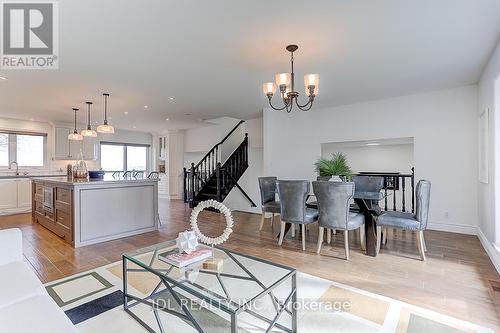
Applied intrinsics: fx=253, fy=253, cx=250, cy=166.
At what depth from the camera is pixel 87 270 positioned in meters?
2.81

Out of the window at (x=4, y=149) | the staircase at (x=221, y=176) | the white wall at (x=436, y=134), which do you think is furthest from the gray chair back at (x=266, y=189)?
the window at (x=4, y=149)

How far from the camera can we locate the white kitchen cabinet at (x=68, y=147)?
23.5 feet

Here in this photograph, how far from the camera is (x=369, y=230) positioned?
3371 mm

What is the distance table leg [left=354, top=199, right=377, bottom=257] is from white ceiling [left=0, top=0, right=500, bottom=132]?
1.90 metres

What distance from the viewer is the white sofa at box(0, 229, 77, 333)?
1175mm

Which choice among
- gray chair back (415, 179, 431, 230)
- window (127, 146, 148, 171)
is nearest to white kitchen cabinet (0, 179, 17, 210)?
window (127, 146, 148, 171)

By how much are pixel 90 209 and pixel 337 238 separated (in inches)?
153

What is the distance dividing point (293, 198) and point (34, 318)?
2899 mm

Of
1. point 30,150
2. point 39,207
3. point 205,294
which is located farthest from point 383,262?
point 30,150

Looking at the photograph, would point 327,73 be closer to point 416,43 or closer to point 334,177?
point 416,43

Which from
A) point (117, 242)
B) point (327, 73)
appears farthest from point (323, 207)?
point (117, 242)

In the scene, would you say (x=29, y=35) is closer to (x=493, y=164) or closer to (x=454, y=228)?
(x=493, y=164)

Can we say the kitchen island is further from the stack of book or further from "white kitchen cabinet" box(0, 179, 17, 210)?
the stack of book

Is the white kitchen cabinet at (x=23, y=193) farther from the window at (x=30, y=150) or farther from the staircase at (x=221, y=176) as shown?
the staircase at (x=221, y=176)
